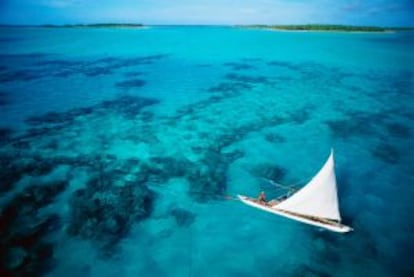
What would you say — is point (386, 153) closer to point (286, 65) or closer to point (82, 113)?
point (82, 113)

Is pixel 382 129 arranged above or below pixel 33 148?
above

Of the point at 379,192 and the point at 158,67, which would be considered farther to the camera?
the point at 158,67

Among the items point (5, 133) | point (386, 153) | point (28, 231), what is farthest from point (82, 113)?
point (386, 153)

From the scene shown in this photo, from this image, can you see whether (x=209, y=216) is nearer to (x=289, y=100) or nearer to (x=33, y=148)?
(x=33, y=148)

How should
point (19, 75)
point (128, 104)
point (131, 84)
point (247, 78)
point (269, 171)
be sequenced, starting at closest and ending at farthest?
point (269, 171), point (128, 104), point (131, 84), point (19, 75), point (247, 78)

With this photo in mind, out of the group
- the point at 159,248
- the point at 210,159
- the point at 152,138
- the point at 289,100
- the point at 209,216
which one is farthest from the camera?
the point at 289,100

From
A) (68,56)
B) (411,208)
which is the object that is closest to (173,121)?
(411,208)

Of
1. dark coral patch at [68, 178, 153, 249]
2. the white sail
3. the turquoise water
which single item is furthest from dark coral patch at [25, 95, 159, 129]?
the white sail
